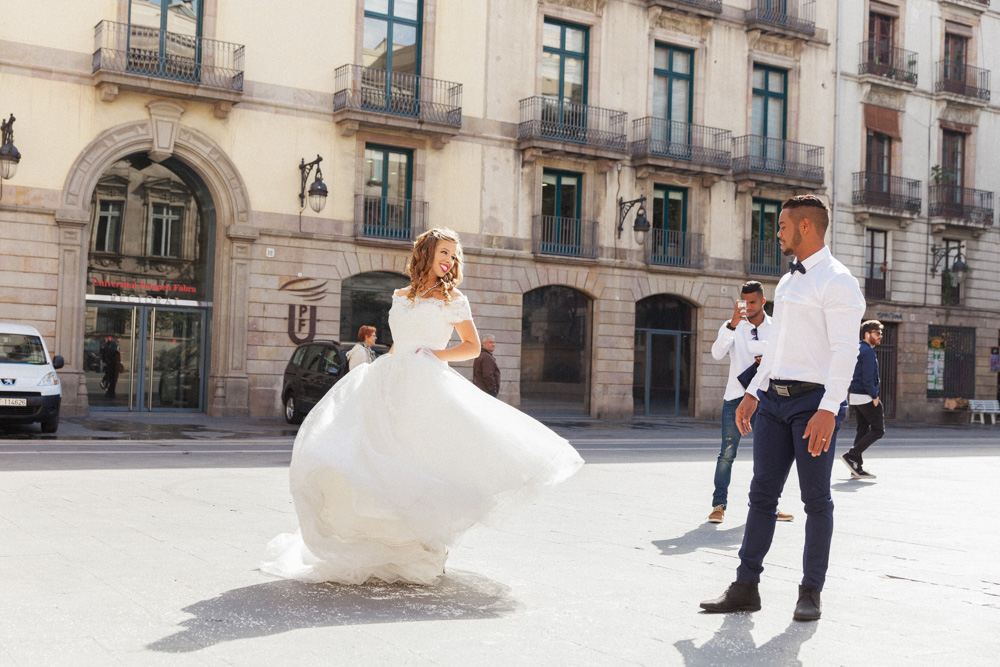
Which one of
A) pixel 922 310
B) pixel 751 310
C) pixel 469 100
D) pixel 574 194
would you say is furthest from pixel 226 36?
pixel 922 310

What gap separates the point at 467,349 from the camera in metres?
5.79

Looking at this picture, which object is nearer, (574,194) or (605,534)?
(605,534)

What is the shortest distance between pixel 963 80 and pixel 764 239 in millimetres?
10496

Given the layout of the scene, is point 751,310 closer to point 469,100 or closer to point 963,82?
point 469,100

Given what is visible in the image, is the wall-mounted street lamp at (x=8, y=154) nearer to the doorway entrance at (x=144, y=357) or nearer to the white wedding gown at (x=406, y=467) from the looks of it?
the doorway entrance at (x=144, y=357)

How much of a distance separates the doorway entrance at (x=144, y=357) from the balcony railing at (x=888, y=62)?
2182 cm

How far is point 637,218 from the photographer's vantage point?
27.2 metres

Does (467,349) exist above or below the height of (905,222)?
below

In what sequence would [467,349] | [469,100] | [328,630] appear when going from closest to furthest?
[328,630] < [467,349] < [469,100]

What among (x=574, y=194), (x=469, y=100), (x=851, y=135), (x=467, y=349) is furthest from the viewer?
(x=851, y=135)

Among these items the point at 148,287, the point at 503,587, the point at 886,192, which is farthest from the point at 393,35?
the point at 503,587

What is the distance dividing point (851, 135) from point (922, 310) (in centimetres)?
622

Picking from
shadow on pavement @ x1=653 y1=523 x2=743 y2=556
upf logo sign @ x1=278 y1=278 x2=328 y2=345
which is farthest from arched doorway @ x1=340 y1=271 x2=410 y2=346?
shadow on pavement @ x1=653 y1=523 x2=743 y2=556

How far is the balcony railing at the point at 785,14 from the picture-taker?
30.0 metres
